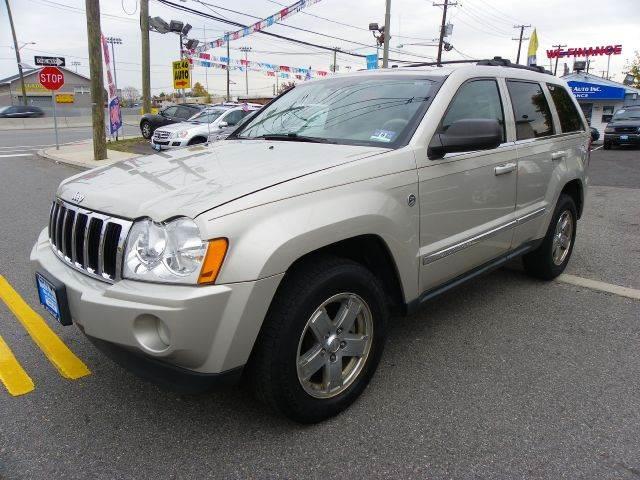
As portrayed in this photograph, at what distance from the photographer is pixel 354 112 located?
329 centimetres

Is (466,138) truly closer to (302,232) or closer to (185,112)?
(302,232)

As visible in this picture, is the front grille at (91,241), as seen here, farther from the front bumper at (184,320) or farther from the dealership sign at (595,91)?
the dealership sign at (595,91)

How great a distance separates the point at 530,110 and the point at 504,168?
A: 0.81m

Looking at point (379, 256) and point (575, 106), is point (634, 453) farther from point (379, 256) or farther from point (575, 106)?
point (575, 106)

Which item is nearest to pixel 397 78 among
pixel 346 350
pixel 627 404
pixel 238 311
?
pixel 346 350

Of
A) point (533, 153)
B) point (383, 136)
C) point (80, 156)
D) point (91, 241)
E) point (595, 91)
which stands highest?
point (595, 91)

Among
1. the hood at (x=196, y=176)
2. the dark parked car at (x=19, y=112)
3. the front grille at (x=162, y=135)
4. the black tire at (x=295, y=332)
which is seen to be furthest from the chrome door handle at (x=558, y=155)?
the dark parked car at (x=19, y=112)

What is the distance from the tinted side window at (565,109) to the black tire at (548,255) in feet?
2.02

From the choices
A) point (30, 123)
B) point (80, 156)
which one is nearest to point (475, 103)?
point (80, 156)

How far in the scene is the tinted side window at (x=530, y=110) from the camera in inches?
150

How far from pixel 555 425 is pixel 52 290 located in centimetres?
253

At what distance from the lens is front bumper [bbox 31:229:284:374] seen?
201cm

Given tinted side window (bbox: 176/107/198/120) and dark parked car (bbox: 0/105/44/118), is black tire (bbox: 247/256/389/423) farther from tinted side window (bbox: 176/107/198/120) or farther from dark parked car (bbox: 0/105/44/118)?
dark parked car (bbox: 0/105/44/118)

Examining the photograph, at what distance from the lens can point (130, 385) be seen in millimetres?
2918
